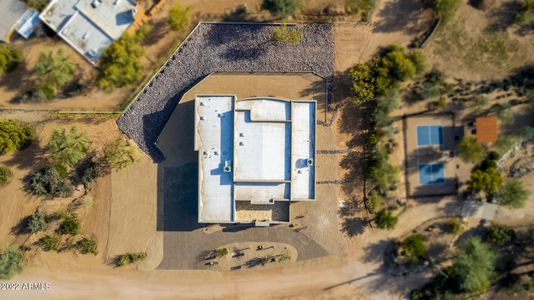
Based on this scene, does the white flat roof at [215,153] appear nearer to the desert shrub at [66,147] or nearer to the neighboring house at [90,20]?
the neighboring house at [90,20]

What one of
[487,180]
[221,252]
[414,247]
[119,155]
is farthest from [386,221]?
[119,155]

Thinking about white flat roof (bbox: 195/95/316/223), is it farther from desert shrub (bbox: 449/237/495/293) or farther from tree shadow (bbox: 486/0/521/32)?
tree shadow (bbox: 486/0/521/32)

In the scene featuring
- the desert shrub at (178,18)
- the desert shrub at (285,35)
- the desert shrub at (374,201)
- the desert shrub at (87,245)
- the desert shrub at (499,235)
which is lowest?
the desert shrub at (87,245)

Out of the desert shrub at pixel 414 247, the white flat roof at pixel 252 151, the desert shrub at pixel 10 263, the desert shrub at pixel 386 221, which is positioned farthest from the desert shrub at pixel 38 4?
the desert shrub at pixel 414 247

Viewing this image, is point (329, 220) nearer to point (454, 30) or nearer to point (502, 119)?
point (502, 119)

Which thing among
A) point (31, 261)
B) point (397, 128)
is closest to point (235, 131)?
point (397, 128)

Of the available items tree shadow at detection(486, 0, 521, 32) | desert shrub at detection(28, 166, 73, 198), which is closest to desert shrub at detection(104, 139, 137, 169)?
desert shrub at detection(28, 166, 73, 198)
